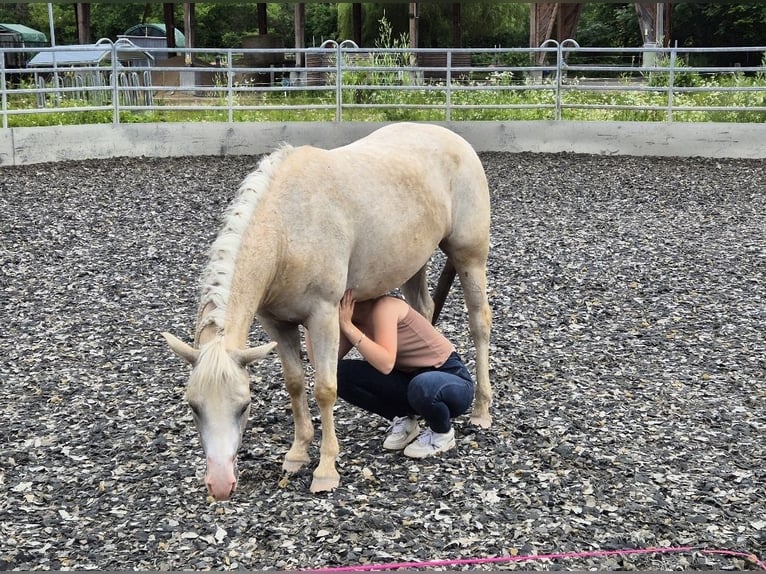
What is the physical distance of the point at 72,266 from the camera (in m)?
6.93

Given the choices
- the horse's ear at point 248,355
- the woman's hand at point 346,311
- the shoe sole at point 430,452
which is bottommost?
the shoe sole at point 430,452

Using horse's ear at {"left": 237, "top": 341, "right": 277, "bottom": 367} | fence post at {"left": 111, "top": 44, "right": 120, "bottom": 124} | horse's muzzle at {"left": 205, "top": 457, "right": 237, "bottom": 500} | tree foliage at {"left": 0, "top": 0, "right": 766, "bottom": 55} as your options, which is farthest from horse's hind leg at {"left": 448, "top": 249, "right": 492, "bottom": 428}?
tree foliage at {"left": 0, "top": 0, "right": 766, "bottom": 55}

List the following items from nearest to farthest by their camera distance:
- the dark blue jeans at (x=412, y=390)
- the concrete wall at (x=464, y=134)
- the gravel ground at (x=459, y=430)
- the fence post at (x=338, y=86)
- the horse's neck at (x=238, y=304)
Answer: the horse's neck at (x=238, y=304)
the gravel ground at (x=459, y=430)
the dark blue jeans at (x=412, y=390)
the concrete wall at (x=464, y=134)
the fence post at (x=338, y=86)

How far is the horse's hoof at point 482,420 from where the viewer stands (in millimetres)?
3942

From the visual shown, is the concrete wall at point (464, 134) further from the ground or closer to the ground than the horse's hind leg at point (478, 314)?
further from the ground

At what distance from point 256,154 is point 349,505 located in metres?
10.5

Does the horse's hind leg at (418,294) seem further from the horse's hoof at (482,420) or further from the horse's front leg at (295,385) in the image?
the horse's front leg at (295,385)

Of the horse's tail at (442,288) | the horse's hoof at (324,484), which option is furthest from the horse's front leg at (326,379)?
the horse's tail at (442,288)

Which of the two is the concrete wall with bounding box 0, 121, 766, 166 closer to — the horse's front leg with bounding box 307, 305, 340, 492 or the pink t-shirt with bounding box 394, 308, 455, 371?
the pink t-shirt with bounding box 394, 308, 455, 371

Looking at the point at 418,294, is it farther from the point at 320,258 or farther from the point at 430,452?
the point at 320,258

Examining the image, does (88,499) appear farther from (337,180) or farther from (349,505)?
(337,180)

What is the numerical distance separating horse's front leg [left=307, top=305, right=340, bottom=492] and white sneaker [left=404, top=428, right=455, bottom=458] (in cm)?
35

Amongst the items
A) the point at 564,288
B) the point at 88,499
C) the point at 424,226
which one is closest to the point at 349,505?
the point at 88,499

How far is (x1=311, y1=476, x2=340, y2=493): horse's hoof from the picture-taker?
330 centimetres
